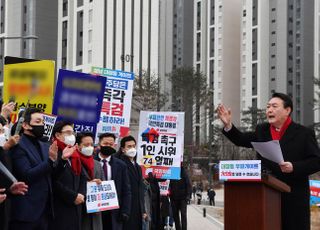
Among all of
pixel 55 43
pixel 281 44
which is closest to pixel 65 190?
pixel 55 43

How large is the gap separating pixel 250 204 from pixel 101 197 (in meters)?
3.27

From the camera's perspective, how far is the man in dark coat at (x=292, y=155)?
20.4ft

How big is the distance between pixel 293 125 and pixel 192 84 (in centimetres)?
8120

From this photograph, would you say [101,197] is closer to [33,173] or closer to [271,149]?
[33,173]

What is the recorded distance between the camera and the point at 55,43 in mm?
81125

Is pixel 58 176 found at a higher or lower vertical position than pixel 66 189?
higher

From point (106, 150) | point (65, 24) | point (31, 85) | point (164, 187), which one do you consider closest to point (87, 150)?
point (106, 150)

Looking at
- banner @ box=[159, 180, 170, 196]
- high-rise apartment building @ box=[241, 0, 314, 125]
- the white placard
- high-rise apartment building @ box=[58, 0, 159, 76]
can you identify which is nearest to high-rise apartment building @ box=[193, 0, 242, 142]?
high-rise apartment building @ box=[241, 0, 314, 125]

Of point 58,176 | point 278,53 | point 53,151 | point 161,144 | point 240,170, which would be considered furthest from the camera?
point 278,53

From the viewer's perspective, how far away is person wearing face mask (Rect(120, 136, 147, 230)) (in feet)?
33.1

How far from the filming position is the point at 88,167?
849cm

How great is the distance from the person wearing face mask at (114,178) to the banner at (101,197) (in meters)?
0.57

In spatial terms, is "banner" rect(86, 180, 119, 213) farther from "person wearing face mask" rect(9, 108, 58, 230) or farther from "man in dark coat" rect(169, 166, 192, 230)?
"man in dark coat" rect(169, 166, 192, 230)

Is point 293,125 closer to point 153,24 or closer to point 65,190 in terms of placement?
point 65,190
